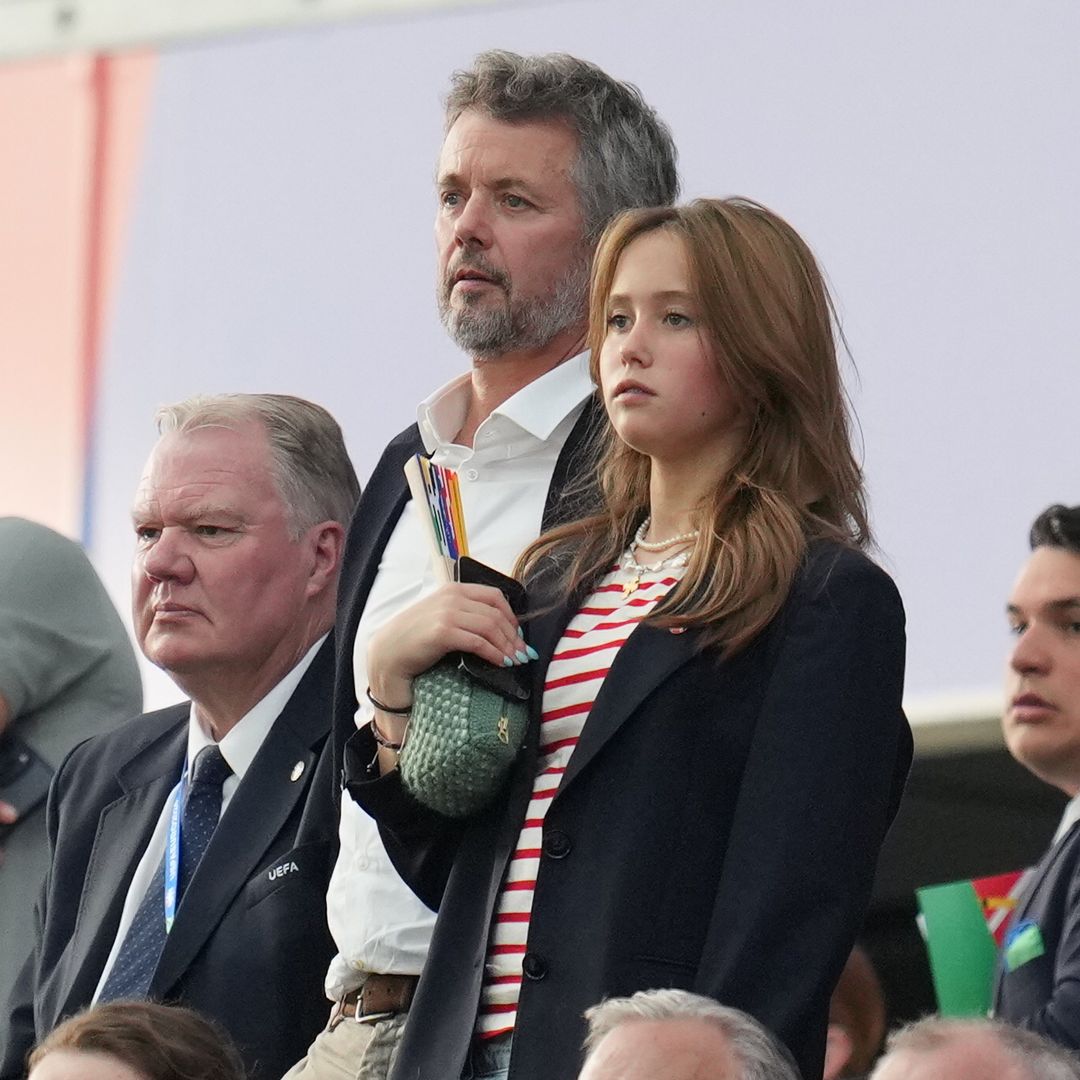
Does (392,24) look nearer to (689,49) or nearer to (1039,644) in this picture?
(689,49)

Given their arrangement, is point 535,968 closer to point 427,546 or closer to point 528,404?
point 427,546

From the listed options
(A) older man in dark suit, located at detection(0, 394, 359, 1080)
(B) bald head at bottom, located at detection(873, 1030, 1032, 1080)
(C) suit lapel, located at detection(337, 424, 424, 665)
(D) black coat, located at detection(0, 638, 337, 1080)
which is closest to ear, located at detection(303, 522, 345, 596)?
(A) older man in dark suit, located at detection(0, 394, 359, 1080)

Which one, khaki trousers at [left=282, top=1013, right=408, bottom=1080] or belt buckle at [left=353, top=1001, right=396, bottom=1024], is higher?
belt buckle at [left=353, top=1001, right=396, bottom=1024]

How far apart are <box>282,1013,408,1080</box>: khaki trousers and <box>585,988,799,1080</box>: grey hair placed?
1.64 feet

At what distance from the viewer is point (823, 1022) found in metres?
2.63

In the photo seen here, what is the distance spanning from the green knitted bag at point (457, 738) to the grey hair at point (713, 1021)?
1.13 feet

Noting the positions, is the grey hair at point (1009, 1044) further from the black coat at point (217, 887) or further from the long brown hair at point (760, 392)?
the black coat at point (217, 887)

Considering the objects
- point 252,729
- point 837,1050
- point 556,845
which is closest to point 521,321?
point 252,729

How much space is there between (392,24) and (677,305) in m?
2.49

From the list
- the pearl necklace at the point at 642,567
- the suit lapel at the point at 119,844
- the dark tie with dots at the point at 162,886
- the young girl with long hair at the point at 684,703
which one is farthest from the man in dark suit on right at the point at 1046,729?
the suit lapel at the point at 119,844

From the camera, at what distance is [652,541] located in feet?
9.71

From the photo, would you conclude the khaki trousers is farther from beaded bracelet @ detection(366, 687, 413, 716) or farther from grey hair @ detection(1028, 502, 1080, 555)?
grey hair @ detection(1028, 502, 1080, 555)

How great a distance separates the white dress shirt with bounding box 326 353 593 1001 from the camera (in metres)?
3.04

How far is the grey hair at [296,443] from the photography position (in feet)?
12.7
